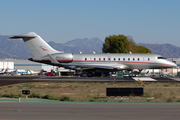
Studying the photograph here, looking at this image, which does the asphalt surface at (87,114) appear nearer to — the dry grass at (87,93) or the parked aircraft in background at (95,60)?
the dry grass at (87,93)

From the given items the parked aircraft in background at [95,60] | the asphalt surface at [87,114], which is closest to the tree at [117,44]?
the parked aircraft in background at [95,60]

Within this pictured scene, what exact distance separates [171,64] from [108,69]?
12.2 meters

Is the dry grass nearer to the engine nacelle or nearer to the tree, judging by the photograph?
the engine nacelle

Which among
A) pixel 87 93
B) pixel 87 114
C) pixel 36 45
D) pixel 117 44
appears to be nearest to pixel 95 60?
pixel 36 45

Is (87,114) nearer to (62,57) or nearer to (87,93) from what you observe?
(87,93)

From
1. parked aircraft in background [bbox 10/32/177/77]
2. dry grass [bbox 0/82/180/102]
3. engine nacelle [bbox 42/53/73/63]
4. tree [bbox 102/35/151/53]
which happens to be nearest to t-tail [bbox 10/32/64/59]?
parked aircraft in background [bbox 10/32/177/77]

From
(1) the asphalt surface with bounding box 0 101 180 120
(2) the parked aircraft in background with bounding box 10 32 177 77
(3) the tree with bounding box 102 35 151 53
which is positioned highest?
(3) the tree with bounding box 102 35 151 53

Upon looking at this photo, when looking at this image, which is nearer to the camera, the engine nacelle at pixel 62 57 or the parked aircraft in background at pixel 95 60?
the engine nacelle at pixel 62 57

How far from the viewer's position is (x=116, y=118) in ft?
44.8

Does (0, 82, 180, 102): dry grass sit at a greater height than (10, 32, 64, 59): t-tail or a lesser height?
lesser

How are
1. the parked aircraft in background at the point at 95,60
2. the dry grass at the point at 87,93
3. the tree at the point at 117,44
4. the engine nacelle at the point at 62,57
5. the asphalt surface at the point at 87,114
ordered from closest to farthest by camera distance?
the asphalt surface at the point at 87,114 < the dry grass at the point at 87,93 < the engine nacelle at the point at 62,57 < the parked aircraft in background at the point at 95,60 < the tree at the point at 117,44

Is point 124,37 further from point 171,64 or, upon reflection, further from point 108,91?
point 108,91

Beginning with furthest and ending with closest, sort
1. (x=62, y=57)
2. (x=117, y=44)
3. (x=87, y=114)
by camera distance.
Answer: (x=117, y=44) < (x=62, y=57) < (x=87, y=114)

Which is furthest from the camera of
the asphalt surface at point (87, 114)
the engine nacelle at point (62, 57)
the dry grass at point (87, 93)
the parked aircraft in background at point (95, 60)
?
the parked aircraft in background at point (95, 60)
